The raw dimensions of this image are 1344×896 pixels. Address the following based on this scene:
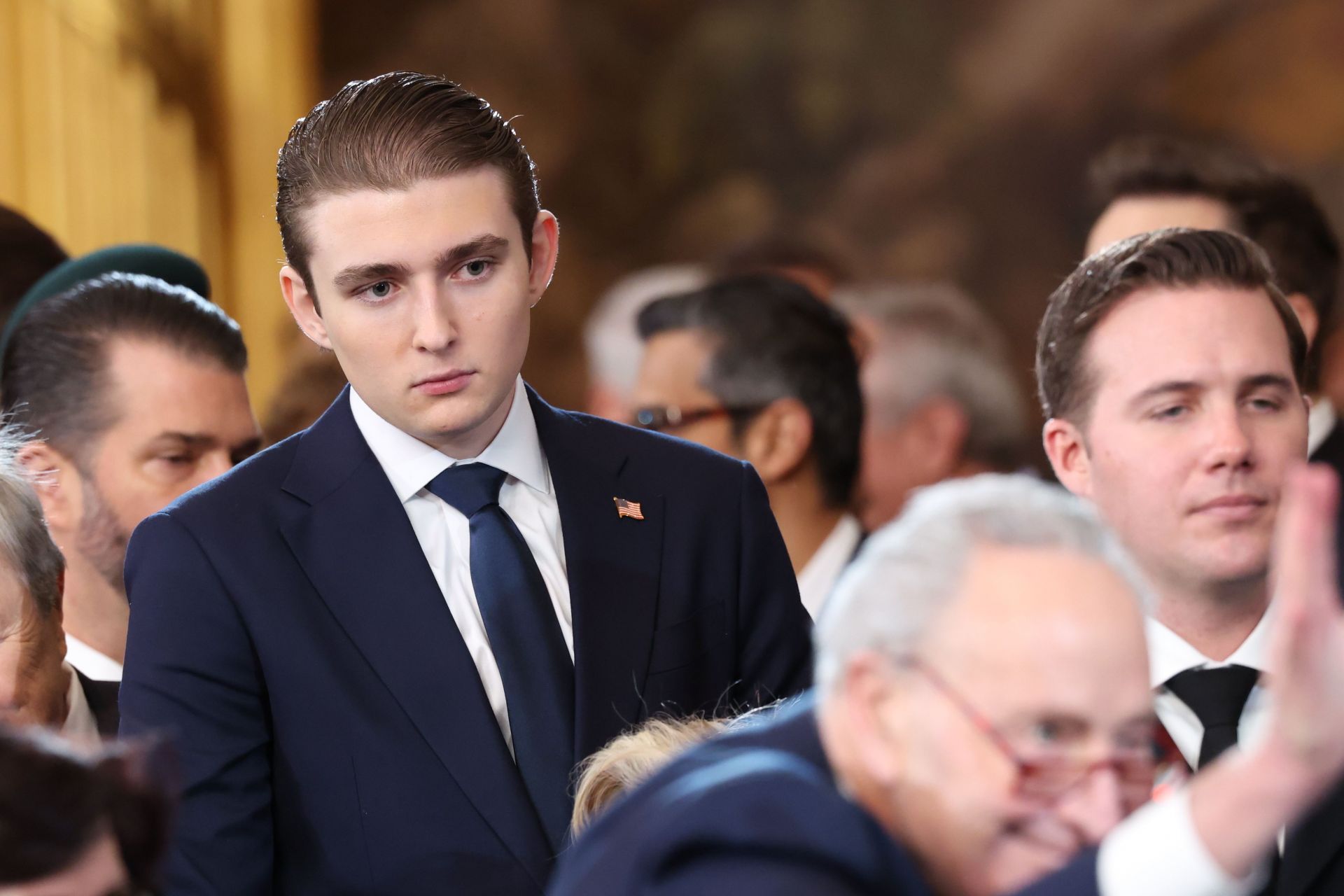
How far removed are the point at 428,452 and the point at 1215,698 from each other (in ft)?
3.97

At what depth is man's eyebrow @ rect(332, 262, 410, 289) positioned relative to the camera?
2.48m

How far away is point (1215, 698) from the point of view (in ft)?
8.21

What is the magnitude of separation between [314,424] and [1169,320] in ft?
4.38

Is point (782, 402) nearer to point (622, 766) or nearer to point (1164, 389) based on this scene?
point (1164, 389)

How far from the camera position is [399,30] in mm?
8406

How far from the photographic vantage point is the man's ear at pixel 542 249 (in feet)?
8.94

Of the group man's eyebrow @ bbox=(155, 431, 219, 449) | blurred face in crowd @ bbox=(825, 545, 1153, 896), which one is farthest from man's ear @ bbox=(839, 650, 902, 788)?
man's eyebrow @ bbox=(155, 431, 219, 449)

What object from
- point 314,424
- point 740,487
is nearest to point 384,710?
point 314,424

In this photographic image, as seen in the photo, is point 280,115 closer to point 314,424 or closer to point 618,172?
point 618,172

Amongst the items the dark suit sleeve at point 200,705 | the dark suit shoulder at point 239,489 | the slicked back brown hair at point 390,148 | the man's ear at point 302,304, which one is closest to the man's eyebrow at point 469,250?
the slicked back brown hair at point 390,148

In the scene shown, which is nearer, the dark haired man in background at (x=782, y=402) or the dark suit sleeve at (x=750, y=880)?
the dark suit sleeve at (x=750, y=880)

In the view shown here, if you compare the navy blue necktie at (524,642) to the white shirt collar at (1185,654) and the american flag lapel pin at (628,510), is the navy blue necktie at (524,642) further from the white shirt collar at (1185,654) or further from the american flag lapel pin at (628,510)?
the white shirt collar at (1185,654)

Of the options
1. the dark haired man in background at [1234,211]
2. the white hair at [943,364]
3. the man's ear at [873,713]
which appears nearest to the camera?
the man's ear at [873,713]

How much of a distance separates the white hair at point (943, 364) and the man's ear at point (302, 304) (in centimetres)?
397
